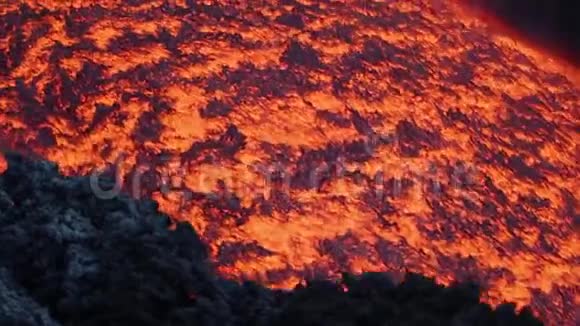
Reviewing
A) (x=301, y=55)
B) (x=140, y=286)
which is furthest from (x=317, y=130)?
(x=140, y=286)

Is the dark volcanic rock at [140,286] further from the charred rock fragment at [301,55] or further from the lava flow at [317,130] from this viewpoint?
the charred rock fragment at [301,55]

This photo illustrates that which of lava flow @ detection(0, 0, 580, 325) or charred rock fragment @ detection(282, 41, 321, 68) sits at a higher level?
charred rock fragment @ detection(282, 41, 321, 68)

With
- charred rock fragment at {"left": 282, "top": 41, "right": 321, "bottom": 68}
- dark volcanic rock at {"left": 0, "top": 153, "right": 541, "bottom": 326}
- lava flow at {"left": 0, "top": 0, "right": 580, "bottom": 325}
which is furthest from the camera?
charred rock fragment at {"left": 282, "top": 41, "right": 321, "bottom": 68}

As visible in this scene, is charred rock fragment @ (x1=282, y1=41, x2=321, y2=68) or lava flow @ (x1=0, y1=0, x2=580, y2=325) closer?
lava flow @ (x1=0, y1=0, x2=580, y2=325)

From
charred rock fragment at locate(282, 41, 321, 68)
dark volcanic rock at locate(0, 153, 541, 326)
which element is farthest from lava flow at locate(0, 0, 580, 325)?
dark volcanic rock at locate(0, 153, 541, 326)

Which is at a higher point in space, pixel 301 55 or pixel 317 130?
pixel 301 55

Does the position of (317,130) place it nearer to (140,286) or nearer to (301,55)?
(301,55)

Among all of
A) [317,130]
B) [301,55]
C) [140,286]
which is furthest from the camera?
[301,55]

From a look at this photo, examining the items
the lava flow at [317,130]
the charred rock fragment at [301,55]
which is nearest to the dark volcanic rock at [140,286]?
the lava flow at [317,130]

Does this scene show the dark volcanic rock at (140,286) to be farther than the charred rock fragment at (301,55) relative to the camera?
No

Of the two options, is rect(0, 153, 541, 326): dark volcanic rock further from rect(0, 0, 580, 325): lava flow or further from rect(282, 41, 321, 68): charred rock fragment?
rect(282, 41, 321, 68): charred rock fragment
